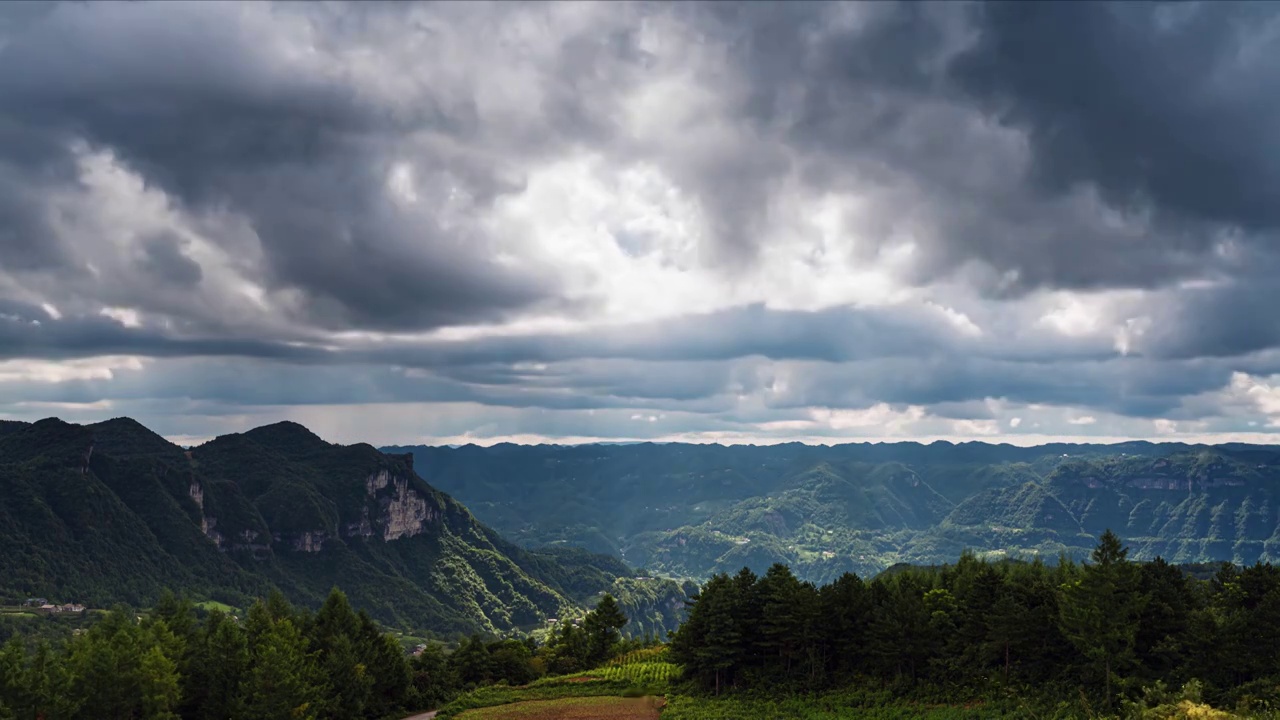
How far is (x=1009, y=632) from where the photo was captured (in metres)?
86.7

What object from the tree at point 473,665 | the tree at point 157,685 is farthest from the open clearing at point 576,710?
the tree at point 157,685

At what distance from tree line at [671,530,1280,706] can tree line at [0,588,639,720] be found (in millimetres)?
39170

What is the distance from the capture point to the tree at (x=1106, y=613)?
258 feet

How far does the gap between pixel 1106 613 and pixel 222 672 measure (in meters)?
89.4

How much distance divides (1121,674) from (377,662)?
277 feet

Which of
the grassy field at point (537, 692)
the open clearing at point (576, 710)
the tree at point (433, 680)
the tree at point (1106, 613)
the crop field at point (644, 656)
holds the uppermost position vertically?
the tree at point (1106, 613)

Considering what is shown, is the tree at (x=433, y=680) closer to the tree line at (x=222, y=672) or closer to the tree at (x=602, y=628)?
the tree line at (x=222, y=672)

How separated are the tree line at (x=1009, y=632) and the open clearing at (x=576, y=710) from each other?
10450 mm

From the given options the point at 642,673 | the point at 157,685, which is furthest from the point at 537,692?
the point at 157,685

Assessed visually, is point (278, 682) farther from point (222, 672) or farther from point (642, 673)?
point (642, 673)

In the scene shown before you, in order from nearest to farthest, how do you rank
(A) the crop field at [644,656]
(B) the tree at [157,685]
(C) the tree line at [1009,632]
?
(B) the tree at [157,685], (C) the tree line at [1009,632], (A) the crop field at [644,656]

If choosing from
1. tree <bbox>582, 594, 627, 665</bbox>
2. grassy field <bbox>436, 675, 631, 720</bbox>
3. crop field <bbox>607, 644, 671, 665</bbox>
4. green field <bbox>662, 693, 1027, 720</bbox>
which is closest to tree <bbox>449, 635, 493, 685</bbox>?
grassy field <bbox>436, 675, 631, 720</bbox>

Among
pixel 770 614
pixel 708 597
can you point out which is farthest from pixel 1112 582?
pixel 708 597

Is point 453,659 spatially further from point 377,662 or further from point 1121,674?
point 1121,674
